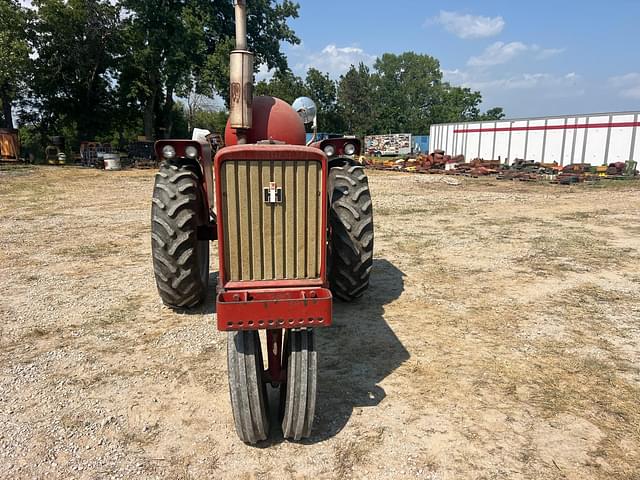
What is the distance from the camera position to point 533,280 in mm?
6191

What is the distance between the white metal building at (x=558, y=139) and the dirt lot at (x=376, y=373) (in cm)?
1716

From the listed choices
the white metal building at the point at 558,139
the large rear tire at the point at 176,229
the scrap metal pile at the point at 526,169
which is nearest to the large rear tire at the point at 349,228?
the large rear tire at the point at 176,229

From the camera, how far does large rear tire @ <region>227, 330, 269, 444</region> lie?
2812 millimetres

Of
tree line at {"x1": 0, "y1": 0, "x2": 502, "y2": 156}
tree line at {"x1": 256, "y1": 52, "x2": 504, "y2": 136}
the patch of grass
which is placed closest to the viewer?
the patch of grass

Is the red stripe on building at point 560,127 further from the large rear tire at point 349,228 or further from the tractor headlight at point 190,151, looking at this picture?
the tractor headlight at point 190,151

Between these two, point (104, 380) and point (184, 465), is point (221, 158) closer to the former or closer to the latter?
point (184, 465)

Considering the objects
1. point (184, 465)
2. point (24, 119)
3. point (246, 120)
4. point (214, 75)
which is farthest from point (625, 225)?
point (24, 119)

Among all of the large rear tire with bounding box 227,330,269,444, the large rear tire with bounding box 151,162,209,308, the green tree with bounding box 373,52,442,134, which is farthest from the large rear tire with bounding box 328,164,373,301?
the green tree with bounding box 373,52,442,134

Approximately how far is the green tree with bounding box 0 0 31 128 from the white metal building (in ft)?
79.4

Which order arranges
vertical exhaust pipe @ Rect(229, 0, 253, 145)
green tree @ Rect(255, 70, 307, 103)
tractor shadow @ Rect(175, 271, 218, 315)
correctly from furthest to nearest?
green tree @ Rect(255, 70, 307, 103), tractor shadow @ Rect(175, 271, 218, 315), vertical exhaust pipe @ Rect(229, 0, 253, 145)

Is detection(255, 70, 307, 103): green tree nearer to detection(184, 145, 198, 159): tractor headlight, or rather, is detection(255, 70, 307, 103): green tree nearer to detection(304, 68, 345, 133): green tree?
detection(304, 68, 345, 133): green tree

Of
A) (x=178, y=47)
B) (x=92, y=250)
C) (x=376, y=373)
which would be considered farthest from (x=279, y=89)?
(x=376, y=373)

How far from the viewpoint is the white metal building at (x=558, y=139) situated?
71.8 ft

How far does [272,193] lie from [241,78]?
114cm
